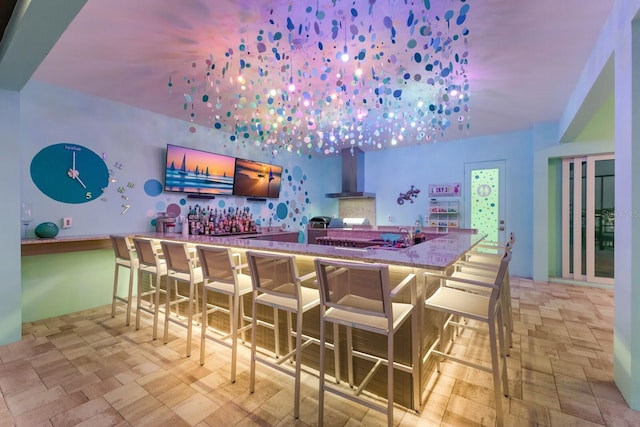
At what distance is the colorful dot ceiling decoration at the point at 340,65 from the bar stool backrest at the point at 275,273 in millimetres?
1489

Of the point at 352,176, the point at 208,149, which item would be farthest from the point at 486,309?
the point at 352,176

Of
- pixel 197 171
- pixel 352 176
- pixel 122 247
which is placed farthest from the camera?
pixel 352 176

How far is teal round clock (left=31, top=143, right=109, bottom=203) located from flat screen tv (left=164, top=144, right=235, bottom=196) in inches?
30.9

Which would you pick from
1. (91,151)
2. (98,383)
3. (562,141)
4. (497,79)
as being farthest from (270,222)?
(562,141)

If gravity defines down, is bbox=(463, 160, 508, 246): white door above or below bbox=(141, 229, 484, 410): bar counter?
above

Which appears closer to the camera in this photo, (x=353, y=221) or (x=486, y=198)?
(x=486, y=198)

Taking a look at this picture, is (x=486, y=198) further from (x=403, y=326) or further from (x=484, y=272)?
(x=403, y=326)

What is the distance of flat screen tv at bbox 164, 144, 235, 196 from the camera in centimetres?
410

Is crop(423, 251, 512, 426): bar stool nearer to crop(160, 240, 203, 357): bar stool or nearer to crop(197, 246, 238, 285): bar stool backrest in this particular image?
crop(197, 246, 238, 285): bar stool backrest

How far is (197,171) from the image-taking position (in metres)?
4.38

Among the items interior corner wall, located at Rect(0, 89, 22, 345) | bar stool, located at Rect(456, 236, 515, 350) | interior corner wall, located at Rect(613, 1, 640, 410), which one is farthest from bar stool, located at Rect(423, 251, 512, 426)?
interior corner wall, located at Rect(0, 89, 22, 345)

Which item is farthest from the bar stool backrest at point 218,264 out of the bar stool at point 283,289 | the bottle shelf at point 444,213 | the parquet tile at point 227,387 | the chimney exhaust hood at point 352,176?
the bottle shelf at point 444,213

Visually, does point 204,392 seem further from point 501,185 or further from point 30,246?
point 501,185

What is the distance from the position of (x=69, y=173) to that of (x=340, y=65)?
327 centimetres
